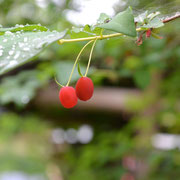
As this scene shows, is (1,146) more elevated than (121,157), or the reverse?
(1,146)

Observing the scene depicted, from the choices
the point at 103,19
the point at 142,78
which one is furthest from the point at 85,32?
the point at 142,78

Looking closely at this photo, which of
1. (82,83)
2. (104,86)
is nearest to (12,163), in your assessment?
(104,86)

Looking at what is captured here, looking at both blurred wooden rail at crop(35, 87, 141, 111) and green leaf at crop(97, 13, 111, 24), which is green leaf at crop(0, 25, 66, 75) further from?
blurred wooden rail at crop(35, 87, 141, 111)

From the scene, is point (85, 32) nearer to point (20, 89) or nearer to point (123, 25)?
point (123, 25)

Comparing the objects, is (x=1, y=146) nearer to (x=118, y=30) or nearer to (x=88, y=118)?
(x=88, y=118)

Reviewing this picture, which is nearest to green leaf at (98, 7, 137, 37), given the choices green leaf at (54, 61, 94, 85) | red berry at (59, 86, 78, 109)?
red berry at (59, 86, 78, 109)

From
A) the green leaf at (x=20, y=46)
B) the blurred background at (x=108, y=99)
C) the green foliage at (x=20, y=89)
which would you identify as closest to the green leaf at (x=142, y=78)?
the blurred background at (x=108, y=99)

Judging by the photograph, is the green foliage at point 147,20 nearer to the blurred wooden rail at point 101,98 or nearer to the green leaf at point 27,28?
the green leaf at point 27,28

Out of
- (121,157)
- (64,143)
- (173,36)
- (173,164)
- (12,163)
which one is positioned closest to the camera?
(173,36)
